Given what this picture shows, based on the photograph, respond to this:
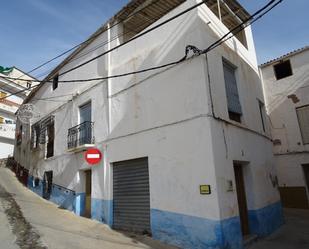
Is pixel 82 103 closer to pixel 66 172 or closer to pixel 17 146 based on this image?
pixel 66 172

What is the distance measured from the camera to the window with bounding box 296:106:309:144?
12.0 meters

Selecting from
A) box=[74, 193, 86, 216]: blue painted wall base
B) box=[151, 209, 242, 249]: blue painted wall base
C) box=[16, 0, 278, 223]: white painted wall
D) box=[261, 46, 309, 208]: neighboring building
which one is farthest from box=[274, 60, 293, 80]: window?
box=[74, 193, 86, 216]: blue painted wall base

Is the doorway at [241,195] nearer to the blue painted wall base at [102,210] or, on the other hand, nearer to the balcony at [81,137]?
the blue painted wall base at [102,210]

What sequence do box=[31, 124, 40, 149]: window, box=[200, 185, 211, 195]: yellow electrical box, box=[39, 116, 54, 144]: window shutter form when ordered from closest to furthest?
1. box=[200, 185, 211, 195]: yellow electrical box
2. box=[39, 116, 54, 144]: window shutter
3. box=[31, 124, 40, 149]: window

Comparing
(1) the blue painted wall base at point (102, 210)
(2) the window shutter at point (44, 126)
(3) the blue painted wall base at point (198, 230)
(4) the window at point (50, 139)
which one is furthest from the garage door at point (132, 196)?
(2) the window shutter at point (44, 126)

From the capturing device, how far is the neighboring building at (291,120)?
39.2 ft

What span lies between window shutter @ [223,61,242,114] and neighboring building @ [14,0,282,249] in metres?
0.04

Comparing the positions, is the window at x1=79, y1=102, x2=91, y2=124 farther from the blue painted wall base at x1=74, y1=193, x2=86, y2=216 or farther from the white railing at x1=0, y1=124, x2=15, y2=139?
the white railing at x1=0, y1=124, x2=15, y2=139

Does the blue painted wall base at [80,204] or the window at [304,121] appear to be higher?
the window at [304,121]

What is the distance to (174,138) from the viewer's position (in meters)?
6.82

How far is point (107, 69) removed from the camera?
962cm

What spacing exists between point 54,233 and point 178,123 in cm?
461

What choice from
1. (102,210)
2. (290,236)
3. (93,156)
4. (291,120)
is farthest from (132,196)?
(291,120)

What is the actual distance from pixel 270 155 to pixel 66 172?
28.6 feet
